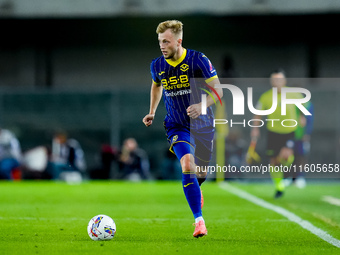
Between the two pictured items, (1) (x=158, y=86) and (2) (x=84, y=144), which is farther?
(2) (x=84, y=144)

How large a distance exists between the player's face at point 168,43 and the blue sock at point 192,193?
1.27m

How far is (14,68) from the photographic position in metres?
25.6

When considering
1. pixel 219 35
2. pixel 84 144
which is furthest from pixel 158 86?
pixel 219 35

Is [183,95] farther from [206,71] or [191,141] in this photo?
[191,141]

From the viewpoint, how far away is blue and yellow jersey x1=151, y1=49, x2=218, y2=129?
7605 millimetres

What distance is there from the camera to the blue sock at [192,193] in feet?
23.6

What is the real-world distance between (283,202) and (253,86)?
33.9 feet

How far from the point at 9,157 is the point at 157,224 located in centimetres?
1137

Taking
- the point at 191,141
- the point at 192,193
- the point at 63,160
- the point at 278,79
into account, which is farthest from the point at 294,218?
the point at 63,160

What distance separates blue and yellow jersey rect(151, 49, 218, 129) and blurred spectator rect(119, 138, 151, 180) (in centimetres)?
1218

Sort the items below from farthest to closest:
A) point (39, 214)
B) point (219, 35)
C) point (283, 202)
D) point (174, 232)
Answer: point (219, 35) < point (283, 202) < point (39, 214) < point (174, 232)

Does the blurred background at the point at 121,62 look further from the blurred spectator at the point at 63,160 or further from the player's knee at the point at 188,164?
the player's knee at the point at 188,164

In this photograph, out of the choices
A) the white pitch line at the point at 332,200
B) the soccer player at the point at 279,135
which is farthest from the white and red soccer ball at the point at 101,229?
the soccer player at the point at 279,135

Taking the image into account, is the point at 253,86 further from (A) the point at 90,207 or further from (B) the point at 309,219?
(B) the point at 309,219
